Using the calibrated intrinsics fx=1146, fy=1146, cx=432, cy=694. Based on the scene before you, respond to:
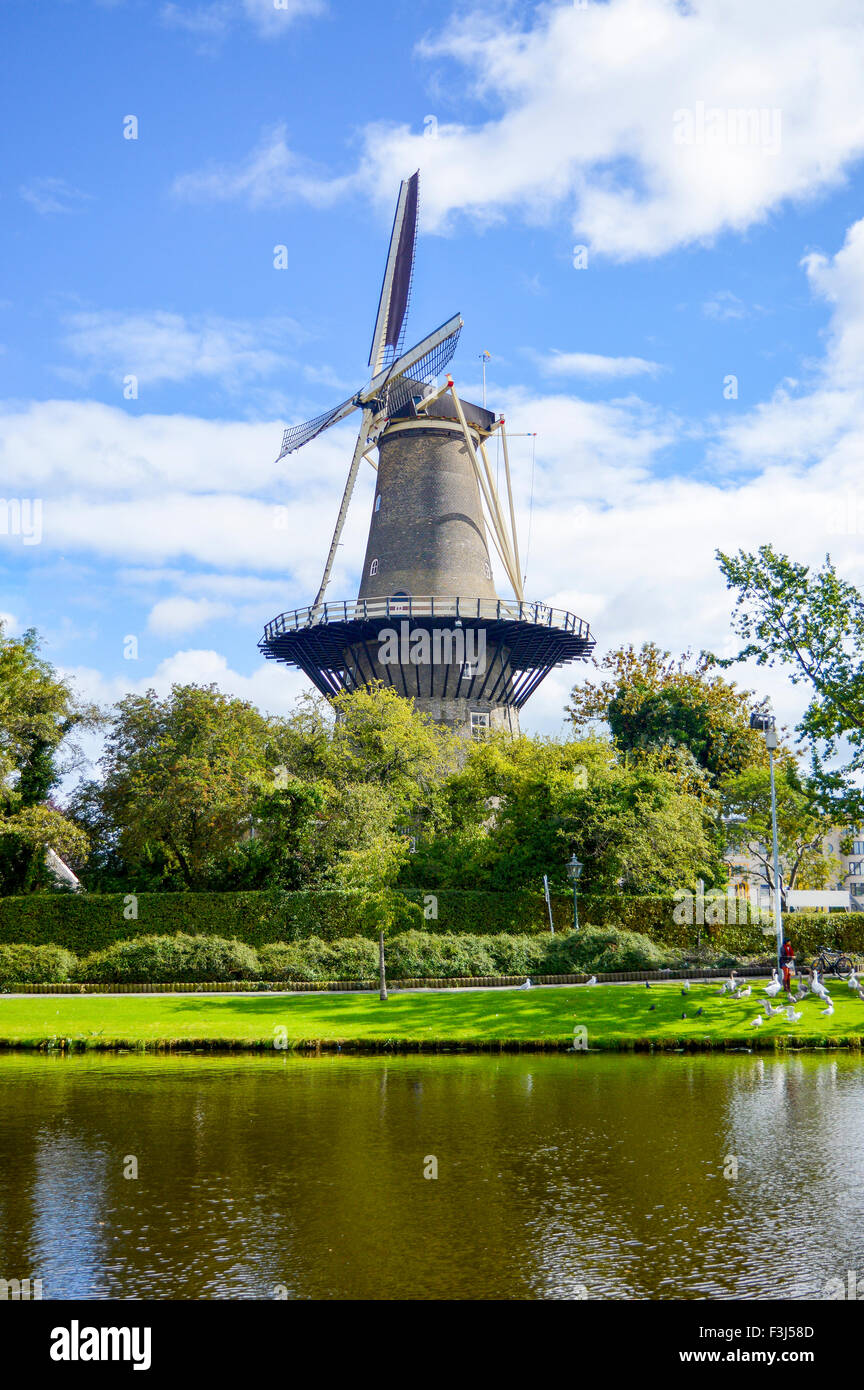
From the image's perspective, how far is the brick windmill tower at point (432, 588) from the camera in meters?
47.1

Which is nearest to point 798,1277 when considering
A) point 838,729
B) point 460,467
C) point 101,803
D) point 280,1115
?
point 280,1115

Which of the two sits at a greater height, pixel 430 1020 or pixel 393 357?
pixel 393 357

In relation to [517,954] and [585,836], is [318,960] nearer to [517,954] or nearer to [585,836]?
[517,954]

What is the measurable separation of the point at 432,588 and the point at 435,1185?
3825cm

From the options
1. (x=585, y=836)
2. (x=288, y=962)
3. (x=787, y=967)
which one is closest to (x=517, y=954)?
(x=585, y=836)

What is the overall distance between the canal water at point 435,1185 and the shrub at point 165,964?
12393mm

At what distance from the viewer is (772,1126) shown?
46.4 ft

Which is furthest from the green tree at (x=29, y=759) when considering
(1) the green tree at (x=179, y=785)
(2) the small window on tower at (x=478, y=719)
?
(2) the small window on tower at (x=478, y=719)

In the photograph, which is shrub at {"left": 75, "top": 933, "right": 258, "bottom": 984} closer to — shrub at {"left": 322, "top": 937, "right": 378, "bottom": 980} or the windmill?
shrub at {"left": 322, "top": 937, "right": 378, "bottom": 980}

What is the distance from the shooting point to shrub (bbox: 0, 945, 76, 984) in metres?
31.2

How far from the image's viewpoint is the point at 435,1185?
37.3ft

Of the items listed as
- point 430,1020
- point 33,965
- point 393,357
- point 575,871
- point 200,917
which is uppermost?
point 393,357

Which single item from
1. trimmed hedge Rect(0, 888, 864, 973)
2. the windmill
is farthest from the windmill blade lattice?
trimmed hedge Rect(0, 888, 864, 973)

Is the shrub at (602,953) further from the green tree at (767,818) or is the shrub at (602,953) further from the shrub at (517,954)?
the green tree at (767,818)
